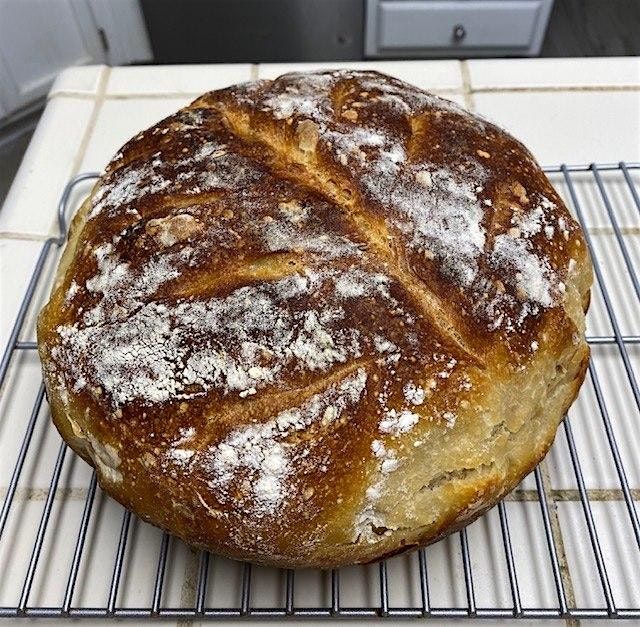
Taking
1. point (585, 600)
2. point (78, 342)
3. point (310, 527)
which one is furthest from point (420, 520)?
point (78, 342)

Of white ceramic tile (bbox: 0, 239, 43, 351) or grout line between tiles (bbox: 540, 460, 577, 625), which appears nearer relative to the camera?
grout line between tiles (bbox: 540, 460, 577, 625)

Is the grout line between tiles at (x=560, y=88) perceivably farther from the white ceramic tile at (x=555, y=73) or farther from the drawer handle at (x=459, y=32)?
the drawer handle at (x=459, y=32)

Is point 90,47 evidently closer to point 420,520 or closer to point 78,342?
point 78,342

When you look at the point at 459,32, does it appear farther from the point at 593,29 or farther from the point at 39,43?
the point at 39,43

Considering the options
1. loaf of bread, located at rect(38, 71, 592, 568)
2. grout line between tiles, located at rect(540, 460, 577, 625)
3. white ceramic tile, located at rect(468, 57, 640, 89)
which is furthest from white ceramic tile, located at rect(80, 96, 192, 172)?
grout line between tiles, located at rect(540, 460, 577, 625)

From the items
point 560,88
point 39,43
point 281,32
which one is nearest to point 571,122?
point 560,88

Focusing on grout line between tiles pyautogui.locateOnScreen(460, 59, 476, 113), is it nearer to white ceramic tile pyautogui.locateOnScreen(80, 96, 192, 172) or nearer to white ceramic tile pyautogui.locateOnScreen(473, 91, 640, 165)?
white ceramic tile pyautogui.locateOnScreen(473, 91, 640, 165)

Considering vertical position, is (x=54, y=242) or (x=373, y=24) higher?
(x=373, y=24)
